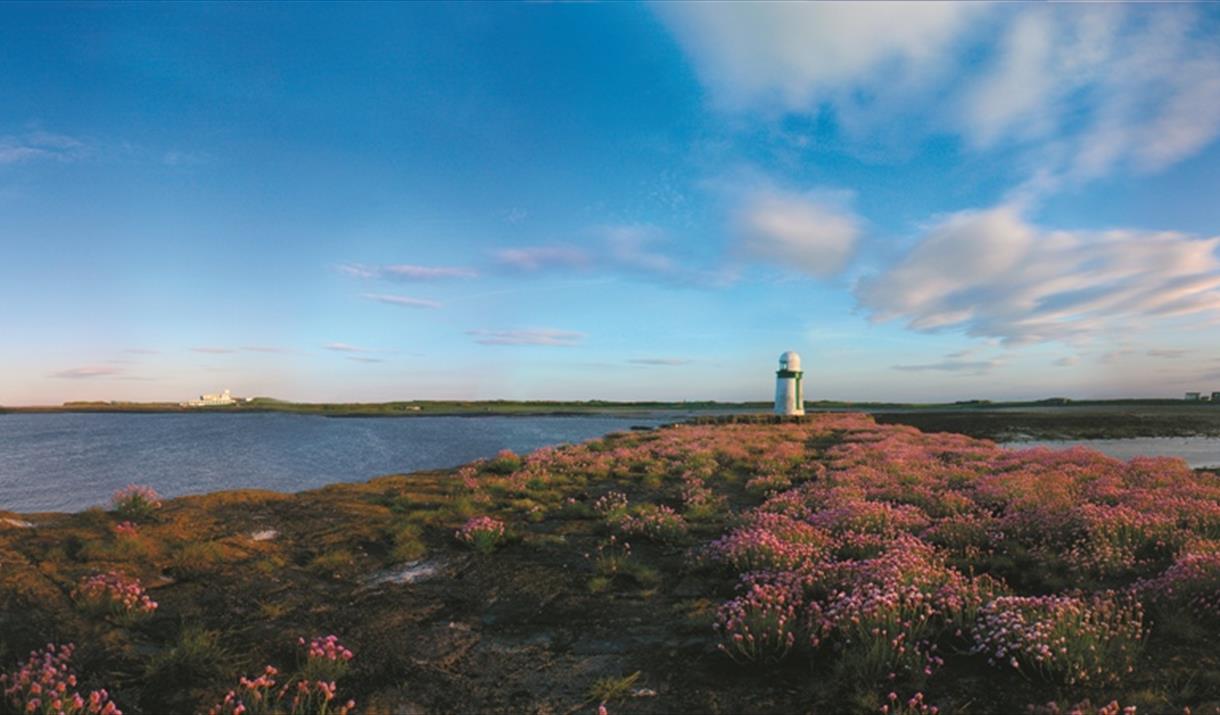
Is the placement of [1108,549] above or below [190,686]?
above

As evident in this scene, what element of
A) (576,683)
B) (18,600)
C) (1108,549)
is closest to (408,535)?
(18,600)

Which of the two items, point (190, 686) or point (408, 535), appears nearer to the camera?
point (190, 686)

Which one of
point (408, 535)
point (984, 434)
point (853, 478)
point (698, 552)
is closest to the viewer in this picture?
point (698, 552)

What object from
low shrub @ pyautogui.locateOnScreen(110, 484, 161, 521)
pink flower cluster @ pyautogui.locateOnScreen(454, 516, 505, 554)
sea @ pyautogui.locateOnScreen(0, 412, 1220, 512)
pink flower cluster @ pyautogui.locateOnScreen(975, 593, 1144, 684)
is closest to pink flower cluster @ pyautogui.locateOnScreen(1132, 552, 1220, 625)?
pink flower cluster @ pyautogui.locateOnScreen(975, 593, 1144, 684)

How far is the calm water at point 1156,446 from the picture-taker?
37719mm

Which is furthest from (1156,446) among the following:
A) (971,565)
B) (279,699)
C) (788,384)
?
(279,699)

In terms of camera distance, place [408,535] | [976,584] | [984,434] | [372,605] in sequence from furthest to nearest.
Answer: [984,434], [408,535], [372,605], [976,584]

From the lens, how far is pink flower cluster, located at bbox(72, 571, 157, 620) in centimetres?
755

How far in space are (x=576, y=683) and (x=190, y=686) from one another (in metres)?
4.04

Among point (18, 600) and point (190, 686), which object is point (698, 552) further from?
point (18, 600)

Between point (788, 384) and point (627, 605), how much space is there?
183 feet

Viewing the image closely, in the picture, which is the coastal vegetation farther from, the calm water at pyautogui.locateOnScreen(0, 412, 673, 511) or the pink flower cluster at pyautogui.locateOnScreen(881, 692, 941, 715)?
the calm water at pyautogui.locateOnScreen(0, 412, 673, 511)

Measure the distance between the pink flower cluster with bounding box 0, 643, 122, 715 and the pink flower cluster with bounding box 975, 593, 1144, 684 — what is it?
8.46 meters

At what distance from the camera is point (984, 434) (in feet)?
194
